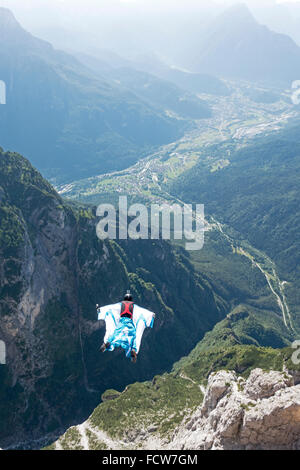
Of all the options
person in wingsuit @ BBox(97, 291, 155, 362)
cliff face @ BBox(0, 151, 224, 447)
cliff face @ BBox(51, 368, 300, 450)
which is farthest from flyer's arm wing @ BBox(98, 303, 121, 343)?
cliff face @ BBox(0, 151, 224, 447)

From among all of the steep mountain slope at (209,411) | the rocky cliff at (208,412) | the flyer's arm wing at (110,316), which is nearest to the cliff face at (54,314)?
the rocky cliff at (208,412)

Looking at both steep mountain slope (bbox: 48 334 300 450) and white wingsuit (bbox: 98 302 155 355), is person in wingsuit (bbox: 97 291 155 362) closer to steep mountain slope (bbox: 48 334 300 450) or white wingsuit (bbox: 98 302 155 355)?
white wingsuit (bbox: 98 302 155 355)

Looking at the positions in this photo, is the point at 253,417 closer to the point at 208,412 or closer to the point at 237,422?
the point at 237,422

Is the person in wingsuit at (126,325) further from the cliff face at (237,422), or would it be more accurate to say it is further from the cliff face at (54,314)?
the cliff face at (54,314)

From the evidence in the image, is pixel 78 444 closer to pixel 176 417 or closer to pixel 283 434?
pixel 176 417

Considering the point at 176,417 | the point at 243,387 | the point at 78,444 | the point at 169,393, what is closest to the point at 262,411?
the point at 243,387

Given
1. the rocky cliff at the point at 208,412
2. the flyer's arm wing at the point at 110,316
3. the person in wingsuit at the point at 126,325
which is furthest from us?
the flyer's arm wing at the point at 110,316
